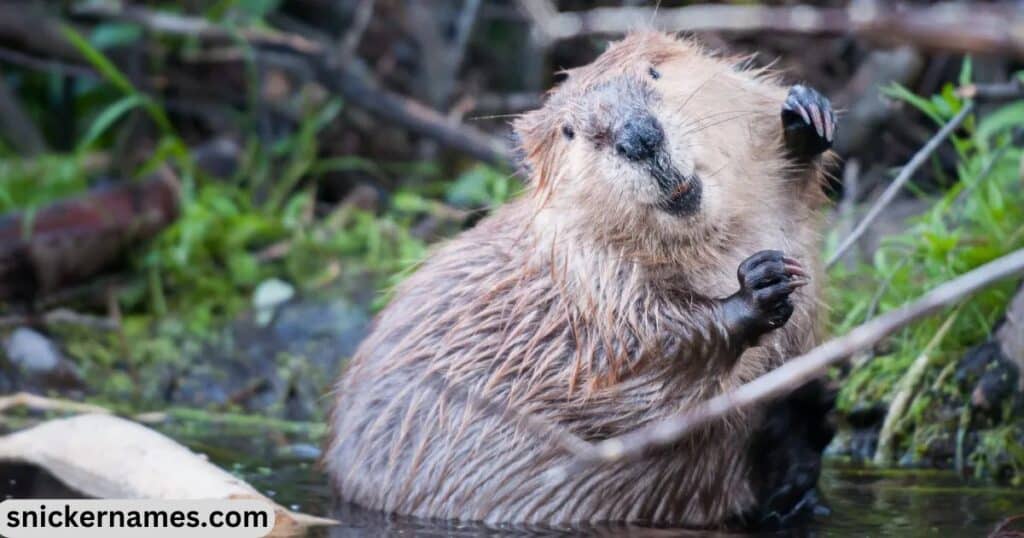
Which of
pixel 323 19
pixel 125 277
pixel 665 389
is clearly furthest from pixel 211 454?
pixel 323 19

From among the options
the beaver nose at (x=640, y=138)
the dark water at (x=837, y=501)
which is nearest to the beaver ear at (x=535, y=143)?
the beaver nose at (x=640, y=138)

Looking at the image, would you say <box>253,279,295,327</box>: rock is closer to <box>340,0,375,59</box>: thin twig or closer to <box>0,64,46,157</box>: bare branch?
<box>340,0,375,59</box>: thin twig

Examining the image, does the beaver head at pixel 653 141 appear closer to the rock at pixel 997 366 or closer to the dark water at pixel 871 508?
the dark water at pixel 871 508

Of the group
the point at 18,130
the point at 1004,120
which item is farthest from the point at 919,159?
the point at 18,130

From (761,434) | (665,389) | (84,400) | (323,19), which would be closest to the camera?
(665,389)

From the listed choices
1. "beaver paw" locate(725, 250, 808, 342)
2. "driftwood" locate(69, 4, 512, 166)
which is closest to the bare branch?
"driftwood" locate(69, 4, 512, 166)

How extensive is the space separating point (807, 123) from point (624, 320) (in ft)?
1.78

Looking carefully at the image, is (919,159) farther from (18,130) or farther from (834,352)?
(18,130)

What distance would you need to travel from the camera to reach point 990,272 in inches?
53.2

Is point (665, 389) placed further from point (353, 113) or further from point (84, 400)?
point (353, 113)

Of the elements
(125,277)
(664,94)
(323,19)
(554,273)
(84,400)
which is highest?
(323,19)

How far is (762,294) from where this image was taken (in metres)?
2.46

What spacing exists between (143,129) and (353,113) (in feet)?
2.91

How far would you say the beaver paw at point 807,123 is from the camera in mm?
2801
